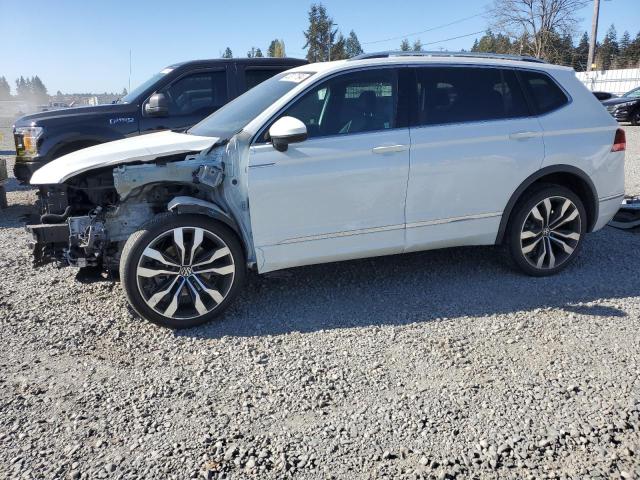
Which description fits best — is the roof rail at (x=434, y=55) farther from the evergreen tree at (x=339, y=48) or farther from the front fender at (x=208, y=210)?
the evergreen tree at (x=339, y=48)

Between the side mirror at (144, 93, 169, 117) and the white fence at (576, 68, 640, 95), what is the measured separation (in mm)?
33460

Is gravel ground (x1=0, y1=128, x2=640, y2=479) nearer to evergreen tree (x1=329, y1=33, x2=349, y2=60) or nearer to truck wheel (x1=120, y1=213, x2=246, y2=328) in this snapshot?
truck wheel (x1=120, y1=213, x2=246, y2=328)

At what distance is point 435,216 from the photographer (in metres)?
4.39

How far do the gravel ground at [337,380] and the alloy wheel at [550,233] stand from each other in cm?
21

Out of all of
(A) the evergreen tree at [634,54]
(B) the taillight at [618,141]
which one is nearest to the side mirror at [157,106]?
(B) the taillight at [618,141]

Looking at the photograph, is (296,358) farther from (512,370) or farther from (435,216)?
(435,216)

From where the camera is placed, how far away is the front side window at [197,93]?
23.3 feet

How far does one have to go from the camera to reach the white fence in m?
33.9

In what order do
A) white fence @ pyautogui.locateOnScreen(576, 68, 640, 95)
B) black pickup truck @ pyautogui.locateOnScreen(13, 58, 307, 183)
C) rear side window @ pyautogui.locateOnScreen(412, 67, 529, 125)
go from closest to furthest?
rear side window @ pyautogui.locateOnScreen(412, 67, 529, 125), black pickup truck @ pyautogui.locateOnScreen(13, 58, 307, 183), white fence @ pyautogui.locateOnScreen(576, 68, 640, 95)

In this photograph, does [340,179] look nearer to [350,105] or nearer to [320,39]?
[350,105]

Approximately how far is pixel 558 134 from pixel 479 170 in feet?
2.88

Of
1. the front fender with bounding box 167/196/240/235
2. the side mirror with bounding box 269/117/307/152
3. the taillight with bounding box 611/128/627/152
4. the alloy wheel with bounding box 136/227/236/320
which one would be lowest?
the alloy wheel with bounding box 136/227/236/320

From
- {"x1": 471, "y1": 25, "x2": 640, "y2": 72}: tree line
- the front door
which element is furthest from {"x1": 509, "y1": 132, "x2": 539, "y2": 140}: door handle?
{"x1": 471, "y1": 25, "x2": 640, "y2": 72}: tree line

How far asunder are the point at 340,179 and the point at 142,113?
161 inches
